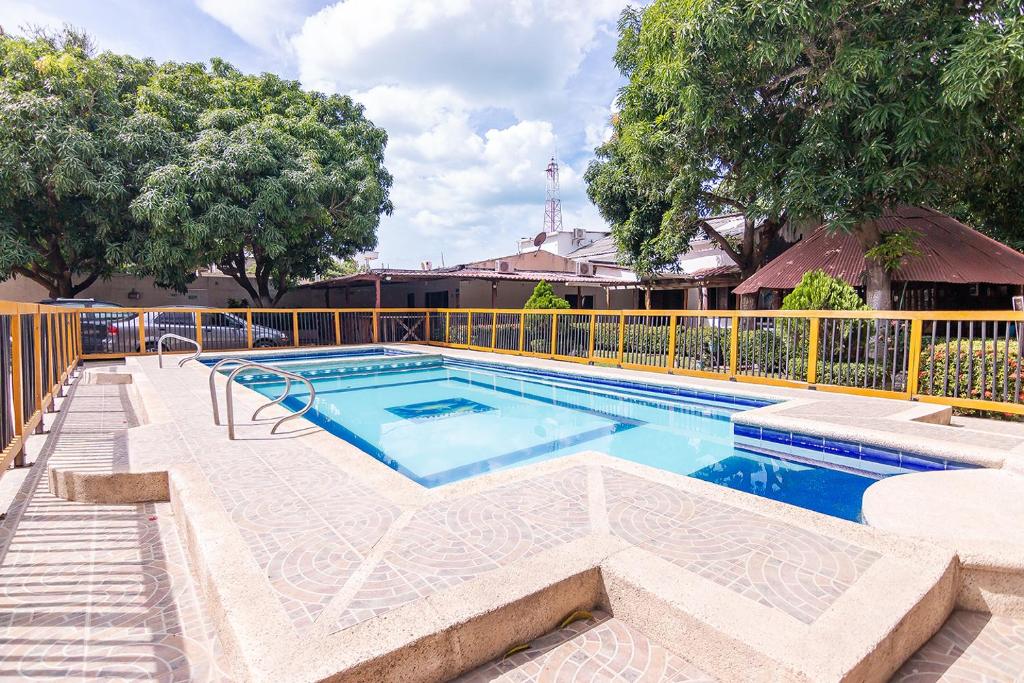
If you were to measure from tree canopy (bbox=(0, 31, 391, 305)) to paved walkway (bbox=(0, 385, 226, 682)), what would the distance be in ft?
43.6

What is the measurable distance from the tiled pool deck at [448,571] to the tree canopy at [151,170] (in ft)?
44.6

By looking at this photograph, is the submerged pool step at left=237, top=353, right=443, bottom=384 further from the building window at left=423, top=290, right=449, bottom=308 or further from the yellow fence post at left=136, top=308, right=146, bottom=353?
the building window at left=423, top=290, right=449, bottom=308

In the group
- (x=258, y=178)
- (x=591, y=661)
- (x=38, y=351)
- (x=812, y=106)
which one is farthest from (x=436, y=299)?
(x=591, y=661)

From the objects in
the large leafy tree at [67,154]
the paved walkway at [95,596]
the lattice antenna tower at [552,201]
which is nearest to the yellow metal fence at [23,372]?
the paved walkway at [95,596]

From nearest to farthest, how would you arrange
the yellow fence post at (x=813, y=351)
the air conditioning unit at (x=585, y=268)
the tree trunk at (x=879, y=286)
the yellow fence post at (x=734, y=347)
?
the yellow fence post at (x=813, y=351) → the yellow fence post at (x=734, y=347) → the tree trunk at (x=879, y=286) → the air conditioning unit at (x=585, y=268)

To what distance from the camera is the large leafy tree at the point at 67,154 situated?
13.4 metres

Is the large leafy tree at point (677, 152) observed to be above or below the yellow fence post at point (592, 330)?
above

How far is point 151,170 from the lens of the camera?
1490 cm

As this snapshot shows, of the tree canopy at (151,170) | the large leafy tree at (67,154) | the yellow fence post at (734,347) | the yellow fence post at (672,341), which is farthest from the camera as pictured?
the tree canopy at (151,170)

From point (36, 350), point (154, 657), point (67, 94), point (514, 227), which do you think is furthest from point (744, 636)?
point (514, 227)

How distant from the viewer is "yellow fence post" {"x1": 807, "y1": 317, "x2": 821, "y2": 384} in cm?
748

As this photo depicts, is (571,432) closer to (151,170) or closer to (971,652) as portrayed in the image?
(971,652)

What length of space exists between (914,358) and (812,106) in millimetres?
6286

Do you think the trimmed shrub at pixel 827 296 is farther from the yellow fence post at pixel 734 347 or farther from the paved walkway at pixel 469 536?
the paved walkway at pixel 469 536
